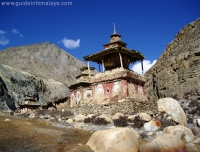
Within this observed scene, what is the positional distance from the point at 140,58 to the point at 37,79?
63107mm

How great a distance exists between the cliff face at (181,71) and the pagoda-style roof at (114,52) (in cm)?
1548

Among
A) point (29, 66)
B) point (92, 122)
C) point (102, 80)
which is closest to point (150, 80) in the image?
point (102, 80)

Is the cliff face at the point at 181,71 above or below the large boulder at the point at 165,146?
above

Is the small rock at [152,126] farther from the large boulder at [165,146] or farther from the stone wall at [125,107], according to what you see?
the large boulder at [165,146]

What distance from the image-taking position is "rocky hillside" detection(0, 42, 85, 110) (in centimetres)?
6369

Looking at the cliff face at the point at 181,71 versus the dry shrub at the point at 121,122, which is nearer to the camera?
the dry shrub at the point at 121,122

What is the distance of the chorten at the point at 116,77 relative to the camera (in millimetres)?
22484

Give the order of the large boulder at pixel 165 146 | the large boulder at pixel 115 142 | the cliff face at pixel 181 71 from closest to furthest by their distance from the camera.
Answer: the large boulder at pixel 165 146
the large boulder at pixel 115 142
the cliff face at pixel 181 71

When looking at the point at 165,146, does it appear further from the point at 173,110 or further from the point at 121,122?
the point at 173,110

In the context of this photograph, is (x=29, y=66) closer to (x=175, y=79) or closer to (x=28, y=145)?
(x=175, y=79)

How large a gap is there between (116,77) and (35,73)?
8112 centimetres

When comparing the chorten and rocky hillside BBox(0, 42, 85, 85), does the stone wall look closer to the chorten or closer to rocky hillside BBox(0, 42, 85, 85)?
the chorten

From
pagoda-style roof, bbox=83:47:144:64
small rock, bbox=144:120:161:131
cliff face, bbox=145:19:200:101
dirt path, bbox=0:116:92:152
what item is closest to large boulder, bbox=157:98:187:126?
small rock, bbox=144:120:161:131

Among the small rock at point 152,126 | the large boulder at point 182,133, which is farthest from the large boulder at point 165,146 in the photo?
the small rock at point 152,126
